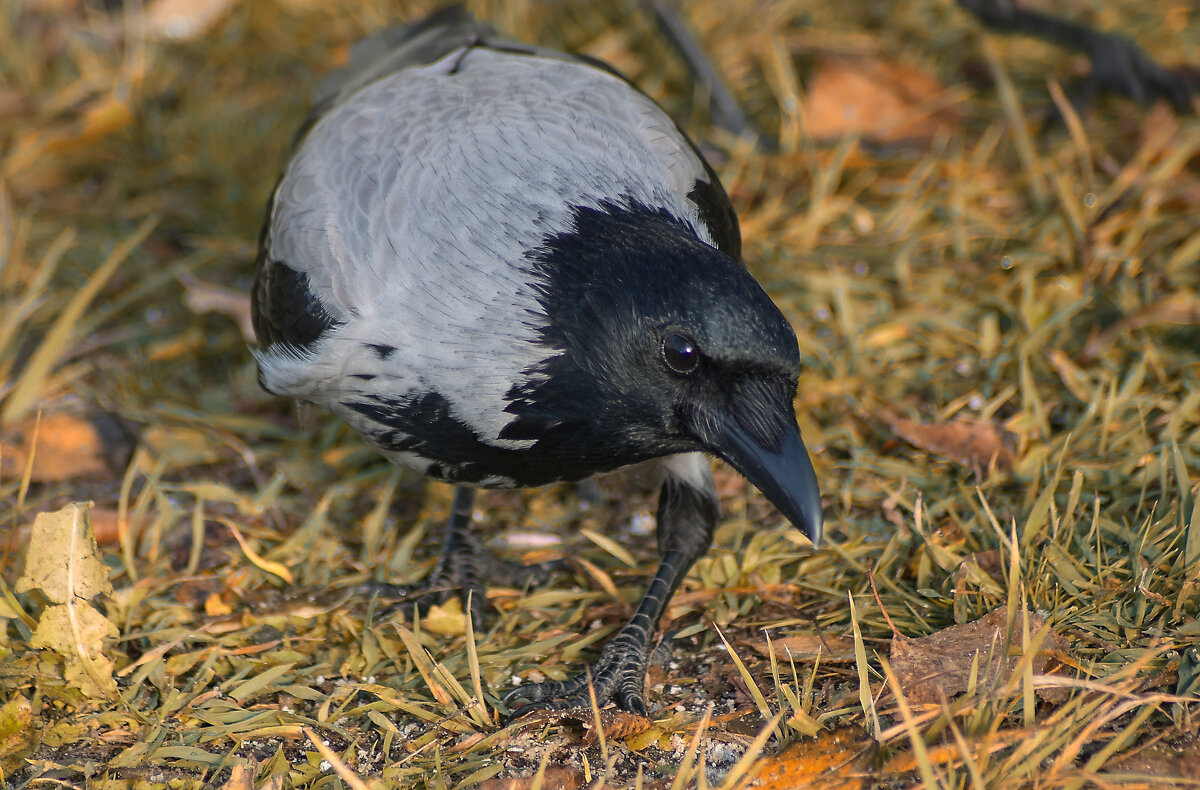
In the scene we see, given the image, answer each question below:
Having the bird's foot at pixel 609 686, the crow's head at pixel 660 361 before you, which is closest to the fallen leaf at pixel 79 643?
the bird's foot at pixel 609 686

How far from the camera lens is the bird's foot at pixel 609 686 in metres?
2.93

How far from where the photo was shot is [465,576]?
137 inches

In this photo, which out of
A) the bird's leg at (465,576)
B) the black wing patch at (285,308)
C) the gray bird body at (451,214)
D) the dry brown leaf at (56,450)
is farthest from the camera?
the dry brown leaf at (56,450)

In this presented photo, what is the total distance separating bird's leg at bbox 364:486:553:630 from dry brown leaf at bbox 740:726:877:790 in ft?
3.89

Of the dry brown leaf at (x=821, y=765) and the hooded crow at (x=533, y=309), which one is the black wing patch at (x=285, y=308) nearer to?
the hooded crow at (x=533, y=309)

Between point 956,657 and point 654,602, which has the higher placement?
point 956,657

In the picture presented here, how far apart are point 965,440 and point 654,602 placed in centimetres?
126

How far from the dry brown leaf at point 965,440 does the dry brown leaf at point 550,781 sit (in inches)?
67.3

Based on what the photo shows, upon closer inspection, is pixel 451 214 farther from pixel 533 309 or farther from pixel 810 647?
pixel 810 647

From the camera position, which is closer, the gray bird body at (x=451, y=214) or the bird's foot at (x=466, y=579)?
the gray bird body at (x=451, y=214)

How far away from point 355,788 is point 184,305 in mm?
3120

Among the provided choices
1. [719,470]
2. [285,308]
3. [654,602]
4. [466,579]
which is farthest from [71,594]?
[719,470]

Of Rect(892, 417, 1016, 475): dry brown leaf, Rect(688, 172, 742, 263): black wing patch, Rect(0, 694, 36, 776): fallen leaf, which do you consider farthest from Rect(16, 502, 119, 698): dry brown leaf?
Rect(892, 417, 1016, 475): dry brown leaf

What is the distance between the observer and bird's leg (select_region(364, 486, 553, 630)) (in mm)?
3412
